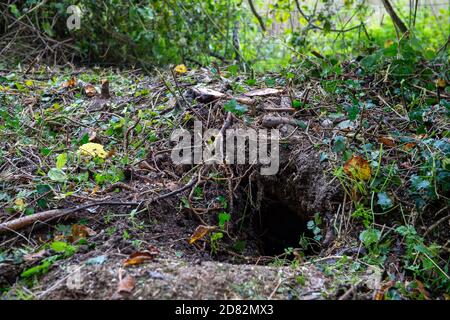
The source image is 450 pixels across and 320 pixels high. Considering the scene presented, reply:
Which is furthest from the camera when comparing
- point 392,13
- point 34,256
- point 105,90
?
point 392,13

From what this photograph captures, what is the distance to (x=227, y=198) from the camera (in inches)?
107

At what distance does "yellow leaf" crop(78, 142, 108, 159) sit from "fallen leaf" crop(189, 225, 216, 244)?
2.79 feet

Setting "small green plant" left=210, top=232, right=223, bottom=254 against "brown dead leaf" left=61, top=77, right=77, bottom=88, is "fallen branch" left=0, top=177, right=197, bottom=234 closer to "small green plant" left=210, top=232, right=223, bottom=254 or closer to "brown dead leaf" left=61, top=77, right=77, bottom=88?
"small green plant" left=210, top=232, right=223, bottom=254

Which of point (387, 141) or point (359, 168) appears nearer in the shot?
point (359, 168)

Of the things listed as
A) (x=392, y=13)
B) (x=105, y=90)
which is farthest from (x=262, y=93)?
(x=392, y=13)

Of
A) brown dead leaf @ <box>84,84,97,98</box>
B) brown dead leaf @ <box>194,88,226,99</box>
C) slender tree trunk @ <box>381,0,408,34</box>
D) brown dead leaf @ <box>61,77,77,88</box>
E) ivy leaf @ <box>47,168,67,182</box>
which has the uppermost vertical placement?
slender tree trunk @ <box>381,0,408,34</box>

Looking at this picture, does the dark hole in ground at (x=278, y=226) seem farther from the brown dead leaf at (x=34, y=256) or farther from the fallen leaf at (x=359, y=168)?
the brown dead leaf at (x=34, y=256)

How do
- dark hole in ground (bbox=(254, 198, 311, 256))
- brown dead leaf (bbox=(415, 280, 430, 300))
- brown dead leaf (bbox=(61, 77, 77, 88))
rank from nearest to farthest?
brown dead leaf (bbox=(415, 280, 430, 300)) < dark hole in ground (bbox=(254, 198, 311, 256)) < brown dead leaf (bbox=(61, 77, 77, 88))

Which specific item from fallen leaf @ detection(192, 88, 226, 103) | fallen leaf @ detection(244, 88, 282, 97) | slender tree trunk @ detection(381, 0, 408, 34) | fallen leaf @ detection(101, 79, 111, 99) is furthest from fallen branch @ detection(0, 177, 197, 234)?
slender tree trunk @ detection(381, 0, 408, 34)

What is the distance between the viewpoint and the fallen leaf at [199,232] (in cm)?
235

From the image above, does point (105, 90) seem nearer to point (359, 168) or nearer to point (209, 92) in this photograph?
point (209, 92)

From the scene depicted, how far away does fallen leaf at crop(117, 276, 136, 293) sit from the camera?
187 cm

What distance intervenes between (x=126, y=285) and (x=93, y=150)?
4.05ft

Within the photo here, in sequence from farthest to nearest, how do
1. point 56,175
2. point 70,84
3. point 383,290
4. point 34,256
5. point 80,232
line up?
1. point 70,84
2. point 56,175
3. point 80,232
4. point 34,256
5. point 383,290
